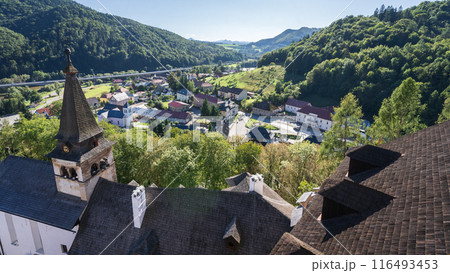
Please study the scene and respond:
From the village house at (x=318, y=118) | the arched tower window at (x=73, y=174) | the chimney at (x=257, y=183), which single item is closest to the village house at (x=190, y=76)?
the village house at (x=318, y=118)

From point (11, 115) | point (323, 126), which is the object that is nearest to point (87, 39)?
point (11, 115)

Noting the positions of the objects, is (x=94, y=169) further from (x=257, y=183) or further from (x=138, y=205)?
(x=257, y=183)

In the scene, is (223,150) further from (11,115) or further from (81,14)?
(81,14)

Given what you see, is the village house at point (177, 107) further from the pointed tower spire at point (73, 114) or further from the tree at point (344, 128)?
the pointed tower spire at point (73, 114)

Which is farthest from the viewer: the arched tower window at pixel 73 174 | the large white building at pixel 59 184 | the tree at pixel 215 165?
the tree at pixel 215 165

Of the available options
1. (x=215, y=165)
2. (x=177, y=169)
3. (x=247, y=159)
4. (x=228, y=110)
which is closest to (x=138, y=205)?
(x=177, y=169)

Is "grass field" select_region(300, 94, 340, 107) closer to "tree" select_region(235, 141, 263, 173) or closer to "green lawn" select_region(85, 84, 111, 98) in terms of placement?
"tree" select_region(235, 141, 263, 173)

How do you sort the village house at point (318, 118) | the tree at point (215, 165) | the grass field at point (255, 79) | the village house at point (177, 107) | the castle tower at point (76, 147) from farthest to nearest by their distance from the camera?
1. the grass field at point (255, 79)
2. the village house at point (177, 107)
3. the village house at point (318, 118)
4. the tree at point (215, 165)
5. the castle tower at point (76, 147)
